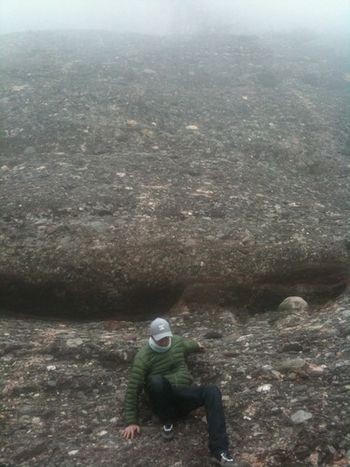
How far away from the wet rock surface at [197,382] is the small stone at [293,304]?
0.46 feet

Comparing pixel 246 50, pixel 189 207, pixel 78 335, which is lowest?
pixel 78 335

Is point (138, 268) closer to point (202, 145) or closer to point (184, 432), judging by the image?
point (184, 432)

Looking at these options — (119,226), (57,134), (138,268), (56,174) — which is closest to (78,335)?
(138,268)

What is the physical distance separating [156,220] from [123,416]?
4.68 meters

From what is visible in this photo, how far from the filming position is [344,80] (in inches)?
806

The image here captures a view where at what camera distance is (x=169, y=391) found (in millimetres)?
5719

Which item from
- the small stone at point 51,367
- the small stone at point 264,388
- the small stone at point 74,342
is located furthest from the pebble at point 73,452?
the small stone at point 264,388

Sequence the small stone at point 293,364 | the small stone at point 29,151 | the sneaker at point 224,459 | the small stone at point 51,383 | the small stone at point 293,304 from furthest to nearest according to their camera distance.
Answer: the small stone at point 29,151, the small stone at point 293,304, the small stone at point 51,383, the small stone at point 293,364, the sneaker at point 224,459

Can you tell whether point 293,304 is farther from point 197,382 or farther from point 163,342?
point 163,342

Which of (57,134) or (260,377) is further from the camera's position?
(57,134)

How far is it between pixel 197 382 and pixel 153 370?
0.84 metres

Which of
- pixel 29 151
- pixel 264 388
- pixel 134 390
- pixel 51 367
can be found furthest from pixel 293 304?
pixel 29 151

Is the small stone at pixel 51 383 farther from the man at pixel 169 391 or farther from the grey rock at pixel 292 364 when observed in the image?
the grey rock at pixel 292 364

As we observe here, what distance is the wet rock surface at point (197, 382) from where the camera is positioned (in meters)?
5.31
